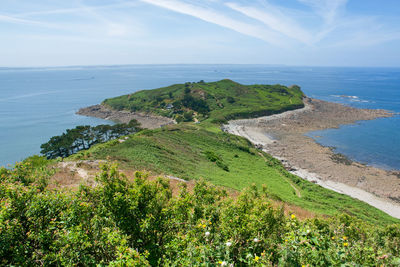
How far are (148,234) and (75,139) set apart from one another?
60486mm

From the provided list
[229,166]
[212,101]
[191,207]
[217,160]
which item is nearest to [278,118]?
[212,101]

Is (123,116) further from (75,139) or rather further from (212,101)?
(75,139)

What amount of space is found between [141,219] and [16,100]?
611 feet

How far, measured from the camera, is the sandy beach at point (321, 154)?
46.2m

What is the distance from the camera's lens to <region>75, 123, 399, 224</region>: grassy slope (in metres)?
34.5

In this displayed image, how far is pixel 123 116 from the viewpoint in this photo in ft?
384

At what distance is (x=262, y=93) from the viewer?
151375mm

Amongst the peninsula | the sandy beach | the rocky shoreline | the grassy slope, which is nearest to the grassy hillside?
the peninsula

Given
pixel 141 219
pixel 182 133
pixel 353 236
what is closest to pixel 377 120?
pixel 182 133

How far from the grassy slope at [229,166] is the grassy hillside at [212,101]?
141 feet

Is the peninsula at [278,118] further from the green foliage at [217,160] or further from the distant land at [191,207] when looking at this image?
the green foliage at [217,160]

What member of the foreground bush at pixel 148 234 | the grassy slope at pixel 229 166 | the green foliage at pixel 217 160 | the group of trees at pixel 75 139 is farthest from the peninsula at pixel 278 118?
the foreground bush at pixel 148 234

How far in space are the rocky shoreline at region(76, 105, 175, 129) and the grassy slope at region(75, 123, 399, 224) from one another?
44.7m

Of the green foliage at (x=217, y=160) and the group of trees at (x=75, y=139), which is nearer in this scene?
the green foliage at (x=217, y=160)
